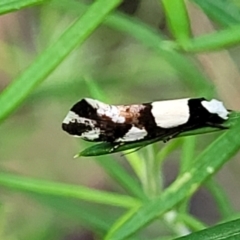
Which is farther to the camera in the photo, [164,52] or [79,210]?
[79,210]

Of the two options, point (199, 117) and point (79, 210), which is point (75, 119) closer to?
point (199, 117)

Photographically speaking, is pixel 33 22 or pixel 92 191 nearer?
pixel 92 191

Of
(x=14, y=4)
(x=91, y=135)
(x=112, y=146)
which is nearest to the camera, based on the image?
(x=14, y=4)

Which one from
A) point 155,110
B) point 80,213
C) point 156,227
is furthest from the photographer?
point 156,227

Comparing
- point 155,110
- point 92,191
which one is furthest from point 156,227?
point 155,110

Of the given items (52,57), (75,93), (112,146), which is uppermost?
(75,93)

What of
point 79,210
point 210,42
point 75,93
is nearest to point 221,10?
point 210,42

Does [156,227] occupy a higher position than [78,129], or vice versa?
[78,129]

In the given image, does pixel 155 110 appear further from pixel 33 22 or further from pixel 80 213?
pixel 33 22
